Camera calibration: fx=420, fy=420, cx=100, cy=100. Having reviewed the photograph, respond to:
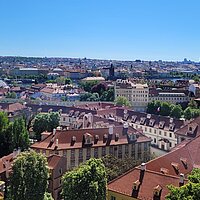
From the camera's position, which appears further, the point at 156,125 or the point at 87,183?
the point at 156,125

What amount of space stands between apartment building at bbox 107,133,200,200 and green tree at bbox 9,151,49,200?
17.9ft

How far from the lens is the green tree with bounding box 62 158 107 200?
25672 millimetres

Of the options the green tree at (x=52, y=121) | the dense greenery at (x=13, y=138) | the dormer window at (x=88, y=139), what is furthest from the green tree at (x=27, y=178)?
the green tree at (x=52, y=121)

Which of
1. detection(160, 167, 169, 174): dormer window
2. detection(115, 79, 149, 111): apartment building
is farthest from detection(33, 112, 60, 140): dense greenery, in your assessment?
detection(115, 79, 149, 111): apartment building

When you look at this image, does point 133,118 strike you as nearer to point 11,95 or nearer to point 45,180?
point 45,180

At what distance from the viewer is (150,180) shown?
2977cm

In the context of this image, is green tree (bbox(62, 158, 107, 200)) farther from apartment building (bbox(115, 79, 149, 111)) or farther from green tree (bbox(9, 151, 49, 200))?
apartment building (bbox(115, 79, 149, 111))

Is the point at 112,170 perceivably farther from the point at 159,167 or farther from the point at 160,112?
the point at 160,112

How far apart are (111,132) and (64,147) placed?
676 cm

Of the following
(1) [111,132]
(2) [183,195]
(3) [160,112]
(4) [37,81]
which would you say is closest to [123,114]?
(3) [160,112]

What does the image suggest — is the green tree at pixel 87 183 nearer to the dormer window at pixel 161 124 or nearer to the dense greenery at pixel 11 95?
the dormer window at pixel 161 124

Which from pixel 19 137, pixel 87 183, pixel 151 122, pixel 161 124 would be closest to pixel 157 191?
pixel 87 183

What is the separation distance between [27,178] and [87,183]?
14.2 ft

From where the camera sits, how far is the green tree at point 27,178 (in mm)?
27547
